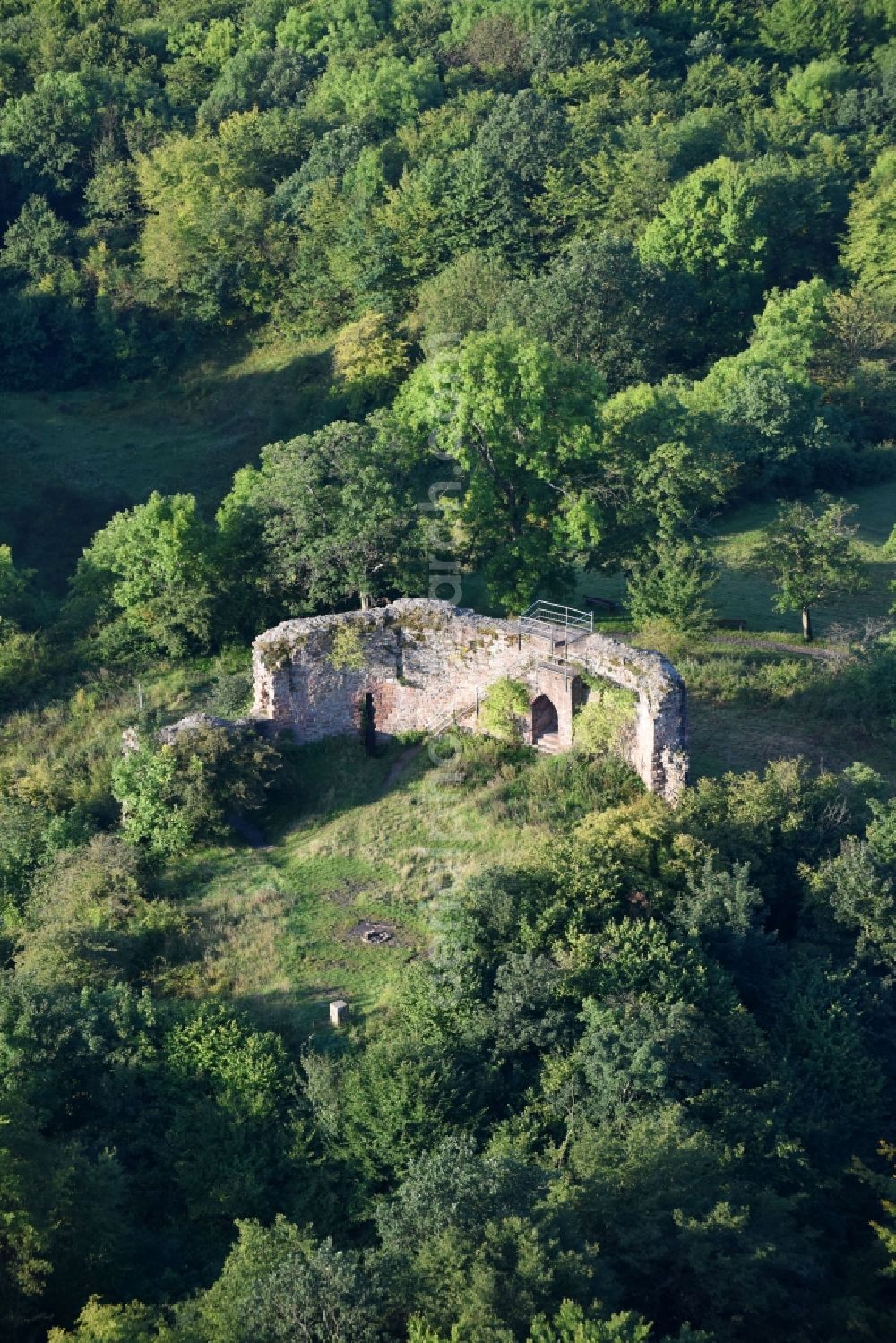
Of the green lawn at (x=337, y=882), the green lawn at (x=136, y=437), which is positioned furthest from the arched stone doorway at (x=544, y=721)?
the green lawn at (x=136, y=437)

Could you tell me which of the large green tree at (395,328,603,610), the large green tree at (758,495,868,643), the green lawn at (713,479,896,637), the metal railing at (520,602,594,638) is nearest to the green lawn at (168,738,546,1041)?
the metal railing at (520,602,594,638)

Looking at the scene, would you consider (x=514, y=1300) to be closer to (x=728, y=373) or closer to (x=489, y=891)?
(x=489, y=891)

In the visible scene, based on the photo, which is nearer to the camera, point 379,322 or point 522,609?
point 522,609

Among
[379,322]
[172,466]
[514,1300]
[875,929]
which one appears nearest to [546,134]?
[379,322]

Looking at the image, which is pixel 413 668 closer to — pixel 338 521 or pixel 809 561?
pixel 338 521

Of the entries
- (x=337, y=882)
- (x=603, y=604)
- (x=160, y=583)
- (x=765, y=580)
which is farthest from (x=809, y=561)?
(x=160, y=583)
